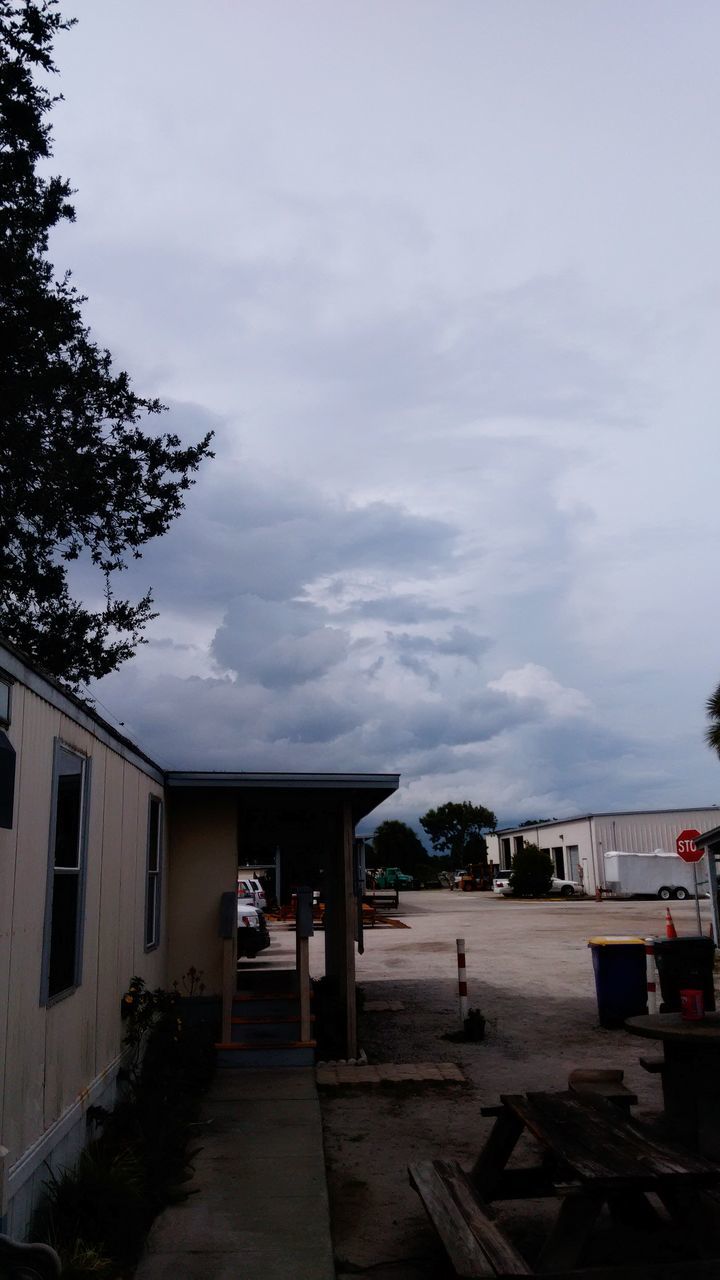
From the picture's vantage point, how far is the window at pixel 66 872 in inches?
209

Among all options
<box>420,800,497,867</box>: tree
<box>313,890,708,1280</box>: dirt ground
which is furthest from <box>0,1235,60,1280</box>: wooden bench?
<box>420,800,497,867</box>: tree

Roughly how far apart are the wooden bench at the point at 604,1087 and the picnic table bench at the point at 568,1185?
6.8 inches

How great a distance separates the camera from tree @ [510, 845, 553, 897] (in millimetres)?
49125

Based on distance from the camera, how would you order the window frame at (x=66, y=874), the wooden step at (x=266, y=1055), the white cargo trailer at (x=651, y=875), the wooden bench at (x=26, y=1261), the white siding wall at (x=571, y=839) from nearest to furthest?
the wooden bench at (x=26, y=1261)
the window frame at (x=66, y=874)
the wooden step at (x=266, y=1055)
the white cargo trailer at (x=651, y=875)
the white siding wall at (x=571, y=839)

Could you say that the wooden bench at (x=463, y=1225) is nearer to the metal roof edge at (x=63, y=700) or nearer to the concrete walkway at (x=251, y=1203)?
the concrete walkway at (x=251, y=1203)

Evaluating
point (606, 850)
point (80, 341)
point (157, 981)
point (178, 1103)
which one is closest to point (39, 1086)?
point (178, 1103)

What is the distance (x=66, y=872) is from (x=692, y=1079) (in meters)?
3.81

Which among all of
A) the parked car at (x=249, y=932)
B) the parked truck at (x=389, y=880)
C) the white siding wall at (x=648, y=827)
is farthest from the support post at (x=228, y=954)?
the parked truck at (x=389, y=880)

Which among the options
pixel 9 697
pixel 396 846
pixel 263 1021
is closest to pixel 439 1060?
pixel 263 1021

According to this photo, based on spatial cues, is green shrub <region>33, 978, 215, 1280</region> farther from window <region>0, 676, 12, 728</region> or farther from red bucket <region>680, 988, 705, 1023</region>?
red bucket <region>680, 988, 705, 1023</region>

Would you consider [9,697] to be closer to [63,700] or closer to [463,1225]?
[63,700]

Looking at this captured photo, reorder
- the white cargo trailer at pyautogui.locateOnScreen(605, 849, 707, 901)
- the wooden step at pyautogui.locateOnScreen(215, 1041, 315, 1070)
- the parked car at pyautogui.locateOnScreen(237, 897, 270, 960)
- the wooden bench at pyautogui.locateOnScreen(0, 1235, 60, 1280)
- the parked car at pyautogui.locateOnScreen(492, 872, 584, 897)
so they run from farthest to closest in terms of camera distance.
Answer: the parked car at pyautogui.locateOnScreen(492, 872, 584, 897), the white cargo trailer at pyautogui.locateOnScreen(605, 849, 707, 901), the parked car at pyautogui.locateOnScreen(237, 897, 270, 960), the wooden step at pyautogui.locateOnScreen(215, 1041, 315, 1070), the wooden bench at pyautogui.locateOnScreen(0, 1235, 60, 1280)

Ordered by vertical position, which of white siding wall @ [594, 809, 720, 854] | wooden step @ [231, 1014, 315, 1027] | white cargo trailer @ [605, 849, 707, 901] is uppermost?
white siding wall @ [594, 809, 720, 854]

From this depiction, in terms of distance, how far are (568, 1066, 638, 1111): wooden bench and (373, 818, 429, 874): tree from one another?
77515 millimetres
